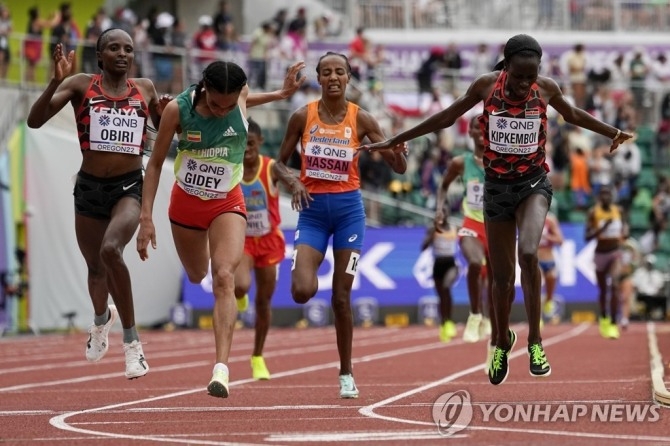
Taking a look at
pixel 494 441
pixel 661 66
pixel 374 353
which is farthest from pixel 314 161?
pixel 661 66

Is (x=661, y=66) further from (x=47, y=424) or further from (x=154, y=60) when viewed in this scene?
(x=47, y=424)

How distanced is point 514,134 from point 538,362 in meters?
1.63

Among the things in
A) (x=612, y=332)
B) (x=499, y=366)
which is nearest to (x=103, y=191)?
(x=499, y=366)

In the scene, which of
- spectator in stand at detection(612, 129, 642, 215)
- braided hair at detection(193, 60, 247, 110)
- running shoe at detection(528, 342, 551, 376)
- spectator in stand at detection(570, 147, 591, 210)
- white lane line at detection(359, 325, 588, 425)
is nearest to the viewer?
white lane line at detection(359, 325, 588, 425)

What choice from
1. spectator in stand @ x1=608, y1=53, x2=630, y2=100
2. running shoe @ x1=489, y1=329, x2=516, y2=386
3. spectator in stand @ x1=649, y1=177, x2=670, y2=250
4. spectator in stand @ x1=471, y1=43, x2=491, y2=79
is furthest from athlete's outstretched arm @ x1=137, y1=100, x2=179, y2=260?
spectator in stand @ x1=608, y1=53, x2=630, y2=100

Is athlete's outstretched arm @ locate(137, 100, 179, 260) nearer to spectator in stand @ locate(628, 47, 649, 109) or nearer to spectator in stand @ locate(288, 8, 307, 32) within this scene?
spectator in stand @ locate(288, 8, 307, 32)

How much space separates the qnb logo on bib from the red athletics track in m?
1.78

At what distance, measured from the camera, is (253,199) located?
45.9 ft

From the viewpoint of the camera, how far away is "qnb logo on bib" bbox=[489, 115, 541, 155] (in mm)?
10375

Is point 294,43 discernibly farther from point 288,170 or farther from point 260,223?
point 288,170

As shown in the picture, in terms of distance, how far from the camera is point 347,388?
1084 cm

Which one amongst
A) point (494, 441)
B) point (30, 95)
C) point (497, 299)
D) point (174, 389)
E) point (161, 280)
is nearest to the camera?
point (494, 441)

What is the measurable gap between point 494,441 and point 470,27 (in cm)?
3158

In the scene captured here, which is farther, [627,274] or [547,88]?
[627,274]
